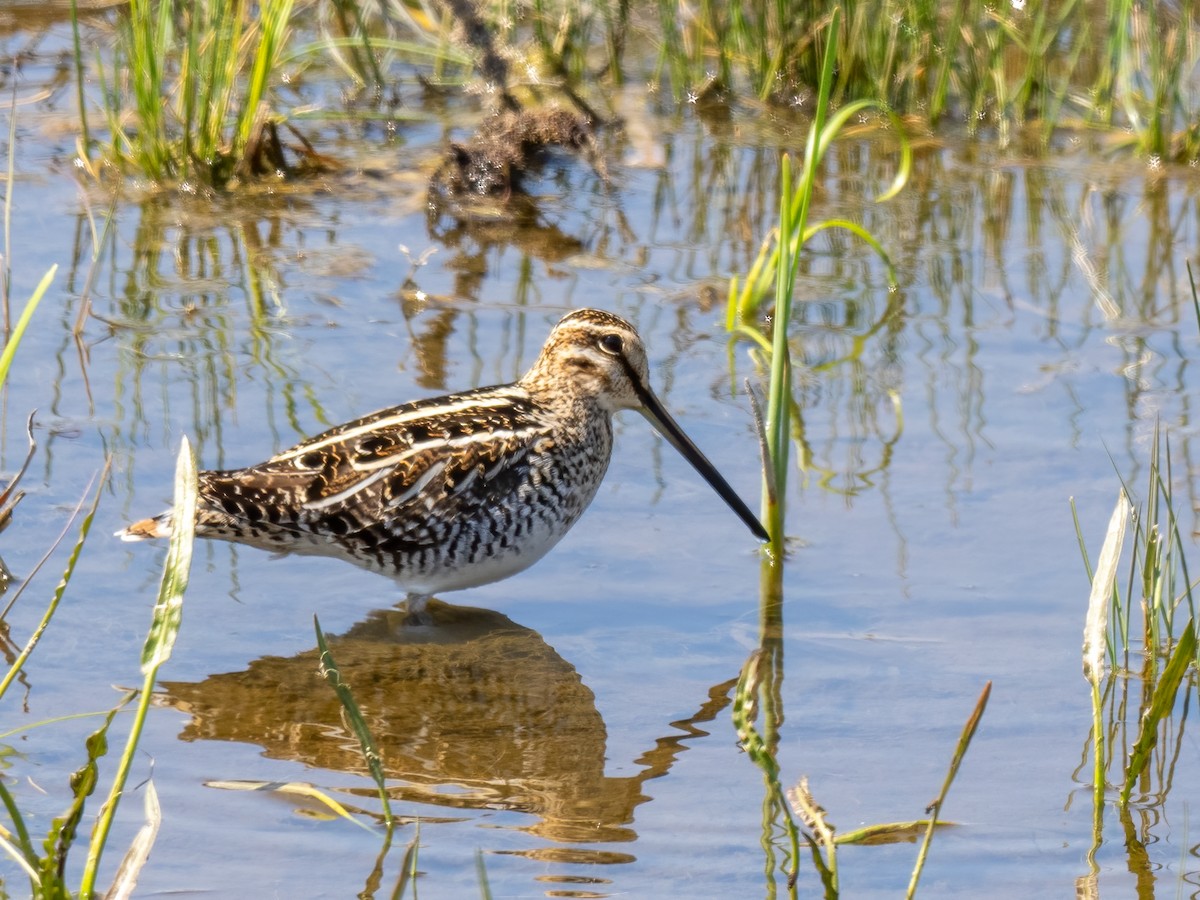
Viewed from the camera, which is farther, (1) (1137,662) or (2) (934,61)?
(2) (934,61)

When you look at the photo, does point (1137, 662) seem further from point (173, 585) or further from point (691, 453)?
point (173, 585)

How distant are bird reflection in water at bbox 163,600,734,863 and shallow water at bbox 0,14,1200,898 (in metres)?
0.01

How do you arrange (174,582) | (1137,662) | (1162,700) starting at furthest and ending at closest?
(1137,662) → (1162,700) → (174,582)

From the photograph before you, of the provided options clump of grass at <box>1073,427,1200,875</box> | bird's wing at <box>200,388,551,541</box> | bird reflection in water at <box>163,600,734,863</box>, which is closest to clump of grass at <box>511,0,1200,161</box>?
bird's wing at <box>200,388,551,541</box>

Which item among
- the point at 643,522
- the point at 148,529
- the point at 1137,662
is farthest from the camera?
the point at 643,522

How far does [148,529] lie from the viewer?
4.95 m

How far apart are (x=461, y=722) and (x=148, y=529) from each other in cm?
105

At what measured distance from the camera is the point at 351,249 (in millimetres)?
7391

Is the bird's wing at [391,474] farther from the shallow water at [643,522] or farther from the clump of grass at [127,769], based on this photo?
the clump of grass at [127,769]

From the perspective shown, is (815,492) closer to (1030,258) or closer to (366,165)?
(1030,258)

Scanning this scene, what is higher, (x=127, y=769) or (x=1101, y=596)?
(x=1101, y=596)

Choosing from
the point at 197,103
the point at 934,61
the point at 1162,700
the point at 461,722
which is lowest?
the point at 461,722

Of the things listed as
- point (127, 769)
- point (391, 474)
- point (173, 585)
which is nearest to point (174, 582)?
point (173, 585)

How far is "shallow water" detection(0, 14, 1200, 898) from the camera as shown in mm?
4090
